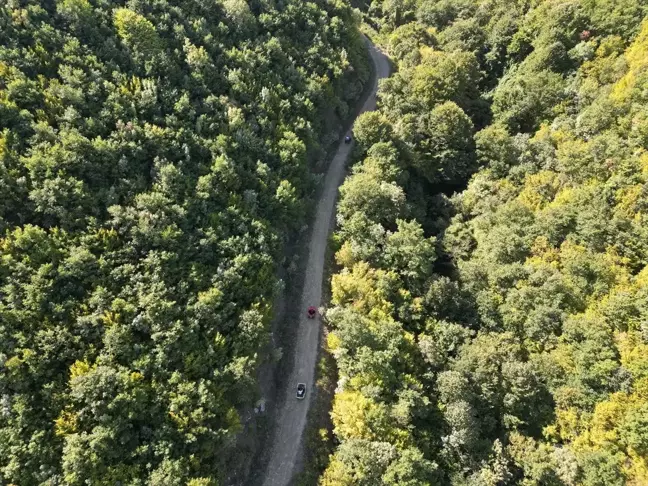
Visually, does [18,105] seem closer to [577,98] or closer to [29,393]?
[29,393]

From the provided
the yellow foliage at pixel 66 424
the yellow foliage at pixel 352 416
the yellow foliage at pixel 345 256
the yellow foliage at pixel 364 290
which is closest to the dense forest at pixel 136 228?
the yellow foliage at pixel 66 424

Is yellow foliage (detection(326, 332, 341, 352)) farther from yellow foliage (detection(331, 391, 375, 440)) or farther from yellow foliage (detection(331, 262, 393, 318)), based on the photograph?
yellow foliage (detection(331, 391, 375, 440))

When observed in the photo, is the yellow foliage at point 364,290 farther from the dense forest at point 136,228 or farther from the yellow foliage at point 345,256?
the dense forest at point 136,228

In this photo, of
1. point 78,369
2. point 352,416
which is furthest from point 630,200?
point 78,369

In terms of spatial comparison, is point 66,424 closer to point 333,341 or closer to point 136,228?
point 136,228

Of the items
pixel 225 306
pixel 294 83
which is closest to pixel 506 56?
pixel 294 83
